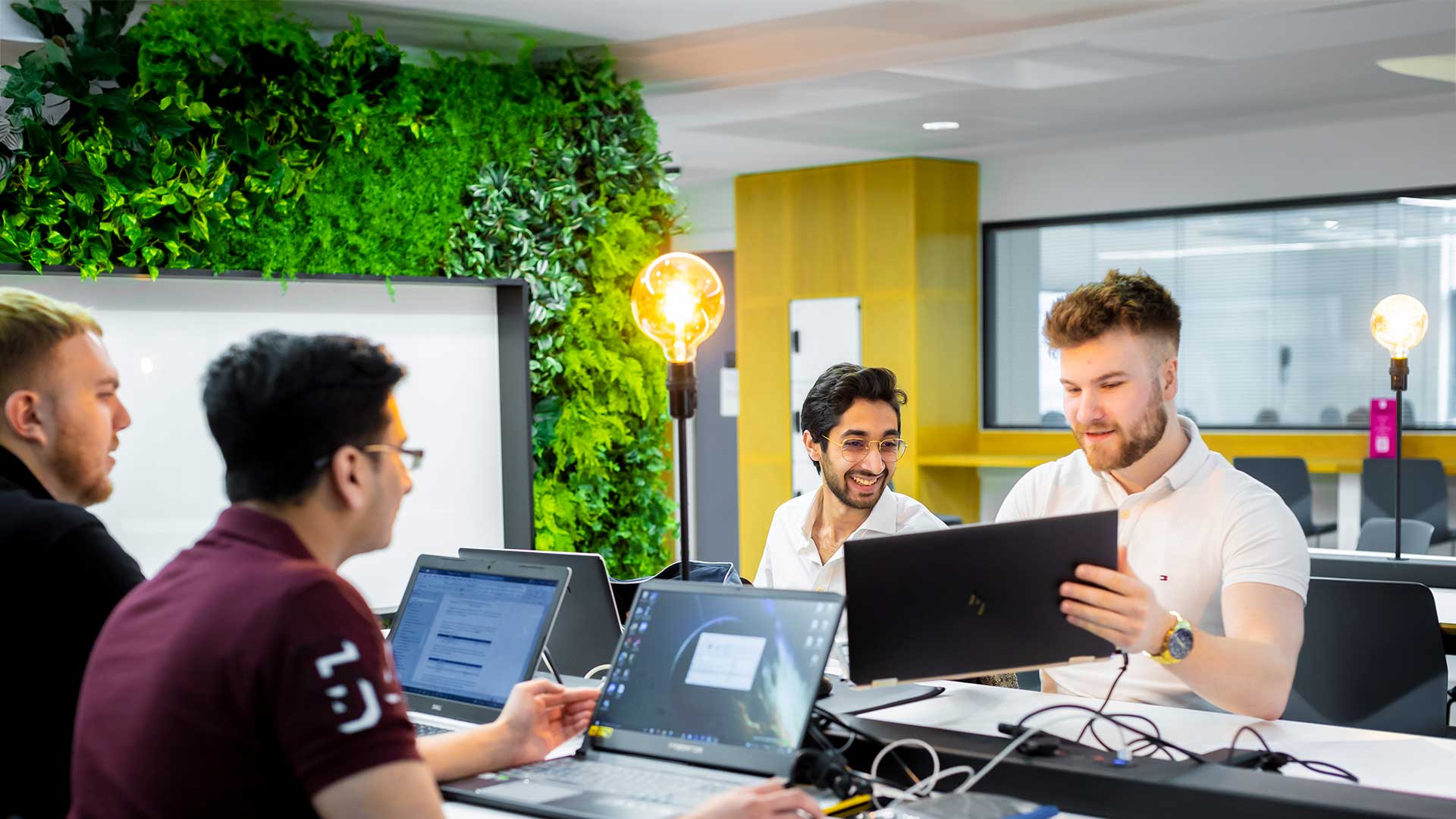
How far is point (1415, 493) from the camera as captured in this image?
6.36 m

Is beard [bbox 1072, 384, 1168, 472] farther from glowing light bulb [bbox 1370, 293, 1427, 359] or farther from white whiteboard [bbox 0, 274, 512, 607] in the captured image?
glowing light bulb [bbox 1370, 293, 1427, 359]

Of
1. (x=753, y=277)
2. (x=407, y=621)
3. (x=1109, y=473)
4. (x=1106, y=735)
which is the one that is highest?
(x=753, y=277)

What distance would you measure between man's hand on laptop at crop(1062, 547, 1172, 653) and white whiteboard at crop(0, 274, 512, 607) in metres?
2.24

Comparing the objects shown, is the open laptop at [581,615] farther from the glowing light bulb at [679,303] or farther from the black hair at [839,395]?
the black hair at [839,395]

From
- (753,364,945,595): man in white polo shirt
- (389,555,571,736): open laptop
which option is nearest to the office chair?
(753,364,945,595): man in white polo shirt

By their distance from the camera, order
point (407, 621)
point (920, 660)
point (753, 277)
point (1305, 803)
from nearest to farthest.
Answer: point (1305, 803), point (920, 660), point (407, 621), point (753, 277)

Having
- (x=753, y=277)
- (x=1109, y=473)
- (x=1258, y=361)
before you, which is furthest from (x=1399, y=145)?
(x=1109, y=473)

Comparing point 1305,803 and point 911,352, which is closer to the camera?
point 1305,803

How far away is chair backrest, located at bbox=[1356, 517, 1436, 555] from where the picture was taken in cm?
545

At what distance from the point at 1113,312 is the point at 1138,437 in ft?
0.82

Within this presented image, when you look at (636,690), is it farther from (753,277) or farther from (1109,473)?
(753,277)

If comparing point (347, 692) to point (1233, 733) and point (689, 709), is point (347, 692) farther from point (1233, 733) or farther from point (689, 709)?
point (1233, 733)

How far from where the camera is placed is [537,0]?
448 centimetres

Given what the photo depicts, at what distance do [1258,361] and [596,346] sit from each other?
407 centimetres
